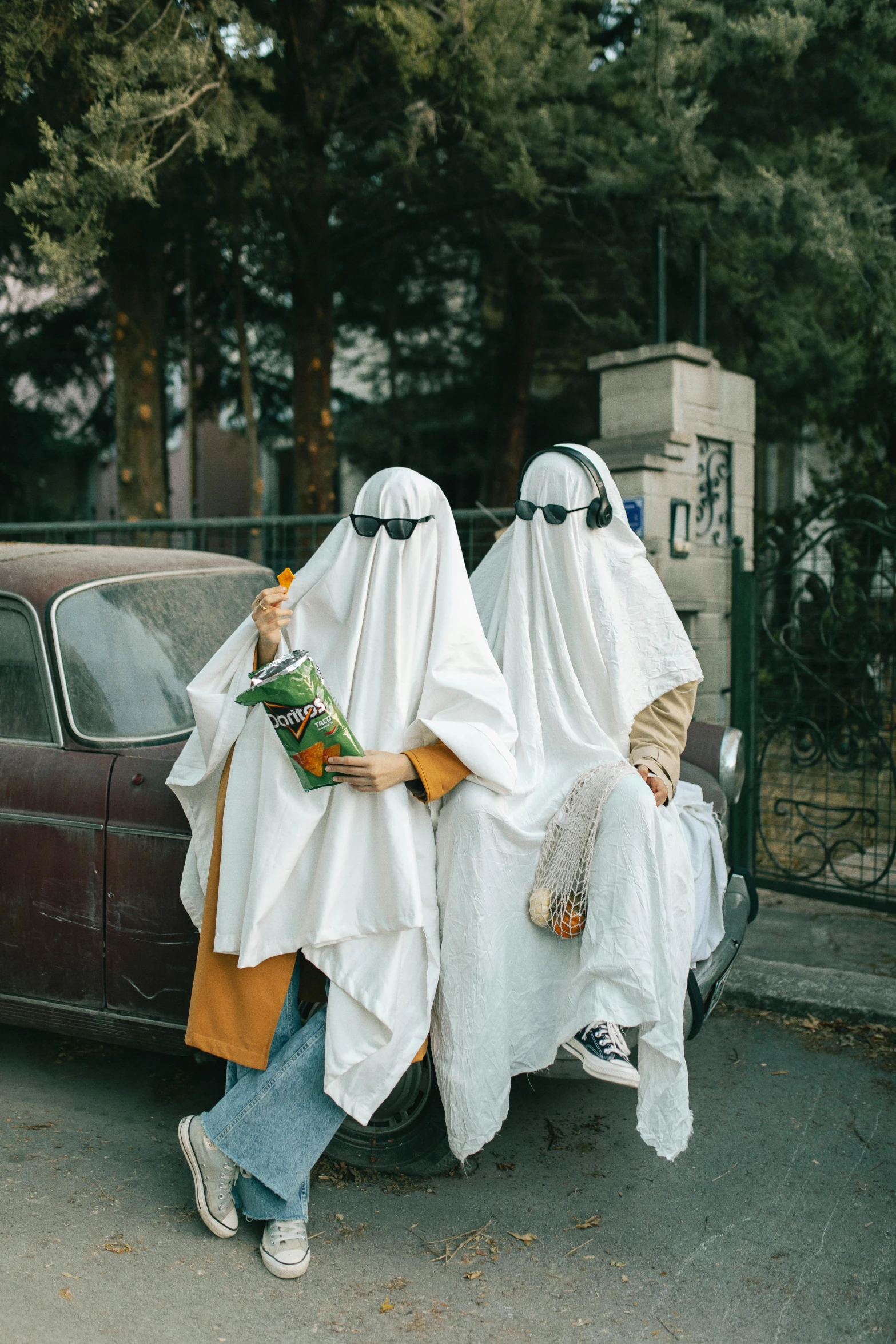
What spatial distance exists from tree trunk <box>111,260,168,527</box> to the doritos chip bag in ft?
24.1

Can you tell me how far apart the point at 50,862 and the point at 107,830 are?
0.24 m

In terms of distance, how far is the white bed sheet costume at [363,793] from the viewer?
9.62ft

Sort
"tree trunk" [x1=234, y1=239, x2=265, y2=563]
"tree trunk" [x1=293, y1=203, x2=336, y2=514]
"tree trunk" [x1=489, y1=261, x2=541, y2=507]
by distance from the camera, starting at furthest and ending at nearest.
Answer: "tree trunk" [x1=489, y1=261, x2=541, y2=507] < "tree trunk" [x1=234, y1=239, x2=265, y2=563] < "tree trunk" [x1=293, y1=203, x2=336, y2=514]

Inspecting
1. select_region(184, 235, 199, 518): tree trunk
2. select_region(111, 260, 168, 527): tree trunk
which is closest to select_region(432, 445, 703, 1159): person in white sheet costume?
select_region(111, 260, 168, 527): tree trunk

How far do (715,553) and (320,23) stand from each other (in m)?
5.34

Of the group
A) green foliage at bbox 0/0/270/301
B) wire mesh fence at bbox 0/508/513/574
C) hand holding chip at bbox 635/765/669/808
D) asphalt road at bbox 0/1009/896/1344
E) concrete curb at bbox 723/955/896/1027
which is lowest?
asphalt road at bbox 0/1009/896/1344

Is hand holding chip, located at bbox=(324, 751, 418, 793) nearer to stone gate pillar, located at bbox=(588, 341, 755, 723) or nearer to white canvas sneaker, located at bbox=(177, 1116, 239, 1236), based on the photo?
white canvas sneaker, located at bbox=(177, 1116, 239, 1236)

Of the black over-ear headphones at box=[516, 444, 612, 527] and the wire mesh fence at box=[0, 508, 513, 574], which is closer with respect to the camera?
the black over-ear headphones at box=[516, 444, 612, 527]

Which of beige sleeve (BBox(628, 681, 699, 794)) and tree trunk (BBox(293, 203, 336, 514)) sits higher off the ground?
tree trunk (BBox(293, 203, 336, 514))

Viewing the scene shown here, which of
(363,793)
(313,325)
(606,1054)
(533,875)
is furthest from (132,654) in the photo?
(313,325)

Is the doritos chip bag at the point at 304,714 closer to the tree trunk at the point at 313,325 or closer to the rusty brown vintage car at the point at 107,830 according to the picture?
the rusty brown vintage car at the point at 107,830

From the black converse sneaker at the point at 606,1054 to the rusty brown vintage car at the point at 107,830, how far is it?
190 millimetres

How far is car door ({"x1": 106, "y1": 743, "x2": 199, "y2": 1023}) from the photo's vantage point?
11.5 feet

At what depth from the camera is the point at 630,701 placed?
350 cm
